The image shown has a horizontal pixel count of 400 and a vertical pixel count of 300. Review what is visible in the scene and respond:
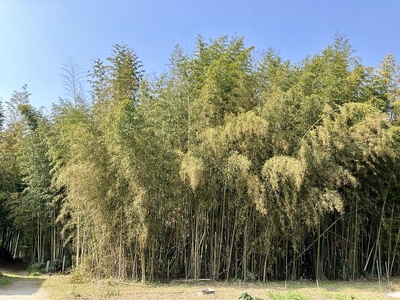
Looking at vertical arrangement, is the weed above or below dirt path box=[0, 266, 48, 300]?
above

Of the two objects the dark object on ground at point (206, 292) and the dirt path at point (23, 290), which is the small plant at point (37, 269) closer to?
the dirt path at point (23, 290)

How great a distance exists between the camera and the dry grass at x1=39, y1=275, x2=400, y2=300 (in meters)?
4.95

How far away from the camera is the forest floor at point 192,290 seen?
496 cm

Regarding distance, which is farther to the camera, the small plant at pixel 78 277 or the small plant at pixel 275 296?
the small plant at pixel 78 277

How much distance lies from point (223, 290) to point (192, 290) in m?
0.45

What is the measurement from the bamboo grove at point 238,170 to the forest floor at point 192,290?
445mm

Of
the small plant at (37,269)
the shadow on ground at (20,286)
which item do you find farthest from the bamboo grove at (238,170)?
the small plant at (37,269)

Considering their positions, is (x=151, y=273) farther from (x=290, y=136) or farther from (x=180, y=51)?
(x=180, y=51)

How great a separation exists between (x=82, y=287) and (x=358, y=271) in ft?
16.6

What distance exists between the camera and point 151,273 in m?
6.16

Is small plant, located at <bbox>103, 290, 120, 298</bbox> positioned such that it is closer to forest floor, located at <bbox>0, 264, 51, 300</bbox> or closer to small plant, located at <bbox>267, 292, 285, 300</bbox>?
forest floor, located at <bbox>0, 264, 51, 300</bbox>

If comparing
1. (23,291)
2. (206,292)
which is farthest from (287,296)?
(23,291)

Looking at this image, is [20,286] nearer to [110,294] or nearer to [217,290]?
[110,294]

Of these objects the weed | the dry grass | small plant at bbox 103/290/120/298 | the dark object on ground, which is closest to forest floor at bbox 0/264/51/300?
the dry grass
